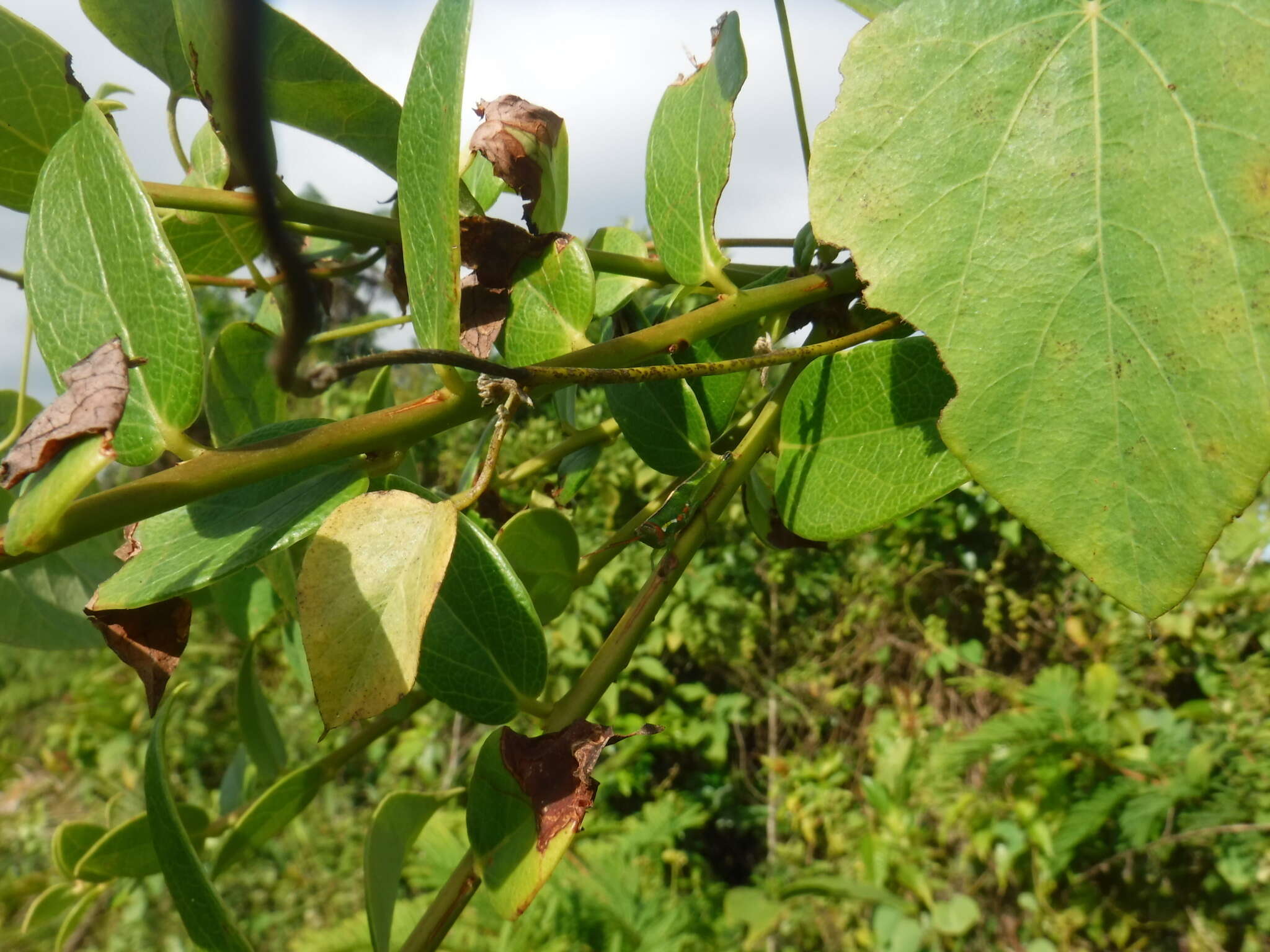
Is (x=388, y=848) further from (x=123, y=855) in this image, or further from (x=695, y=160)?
(x=695, y=160)

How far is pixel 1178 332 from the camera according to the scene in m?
0.26

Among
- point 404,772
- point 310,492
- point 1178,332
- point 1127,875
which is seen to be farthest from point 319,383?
point 404,772

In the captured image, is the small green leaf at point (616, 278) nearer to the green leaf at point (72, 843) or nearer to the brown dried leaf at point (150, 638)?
the brown dried leaf at point (150, 638)

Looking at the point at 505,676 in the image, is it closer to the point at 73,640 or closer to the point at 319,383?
the point at 319,383

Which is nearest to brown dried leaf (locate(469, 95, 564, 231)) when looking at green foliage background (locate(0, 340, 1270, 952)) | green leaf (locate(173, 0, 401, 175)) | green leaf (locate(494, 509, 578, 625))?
green leaf (locate(173, 0, 401, 175))

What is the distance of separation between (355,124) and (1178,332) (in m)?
0.38

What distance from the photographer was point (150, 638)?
1.12 feet

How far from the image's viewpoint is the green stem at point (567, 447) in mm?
532

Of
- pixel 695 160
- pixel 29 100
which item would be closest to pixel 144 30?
pixel 29 100

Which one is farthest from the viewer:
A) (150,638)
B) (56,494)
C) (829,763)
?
(829,763)

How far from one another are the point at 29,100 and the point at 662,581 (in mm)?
372

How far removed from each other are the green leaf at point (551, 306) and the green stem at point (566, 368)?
0.05 m

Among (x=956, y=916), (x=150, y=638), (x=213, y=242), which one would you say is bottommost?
(x=956, y=916)

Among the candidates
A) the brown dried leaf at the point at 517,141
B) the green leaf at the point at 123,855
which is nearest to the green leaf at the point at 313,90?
the brown dried leaf at the point at 517,141
